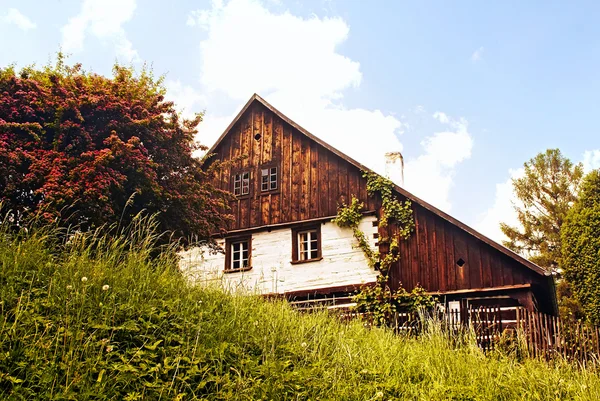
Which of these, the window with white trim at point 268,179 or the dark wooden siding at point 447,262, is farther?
the window with white trim at point 268,179

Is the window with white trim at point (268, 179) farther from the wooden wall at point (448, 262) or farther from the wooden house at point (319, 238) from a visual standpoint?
the wooden wall at point (448, 262)

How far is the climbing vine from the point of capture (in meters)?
15.3

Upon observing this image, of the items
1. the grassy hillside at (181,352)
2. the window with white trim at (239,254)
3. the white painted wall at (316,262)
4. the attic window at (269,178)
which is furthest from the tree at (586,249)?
the window with white trim at (239,254)

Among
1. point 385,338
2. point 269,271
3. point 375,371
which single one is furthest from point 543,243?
point 375,371

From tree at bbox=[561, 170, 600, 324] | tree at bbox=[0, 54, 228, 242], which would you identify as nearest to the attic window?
tree at bbox=[0, 54, 228, 242]

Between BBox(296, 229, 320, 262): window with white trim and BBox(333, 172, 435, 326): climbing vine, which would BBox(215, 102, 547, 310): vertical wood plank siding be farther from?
BBox(296, 229, 320, 262): window with white trim

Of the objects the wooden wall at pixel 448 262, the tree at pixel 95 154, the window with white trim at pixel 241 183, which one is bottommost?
the wooden wall at pixel 448 262

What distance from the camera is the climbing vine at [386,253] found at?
1528 centimetres

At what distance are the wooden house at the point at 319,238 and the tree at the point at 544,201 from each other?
37.0 ft

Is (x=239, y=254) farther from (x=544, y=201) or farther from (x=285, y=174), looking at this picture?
(x=544, y=201)

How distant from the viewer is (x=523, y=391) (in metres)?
6.75

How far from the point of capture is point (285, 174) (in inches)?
720

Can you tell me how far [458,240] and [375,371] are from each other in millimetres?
9125

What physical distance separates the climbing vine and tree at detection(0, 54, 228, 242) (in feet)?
19.6
